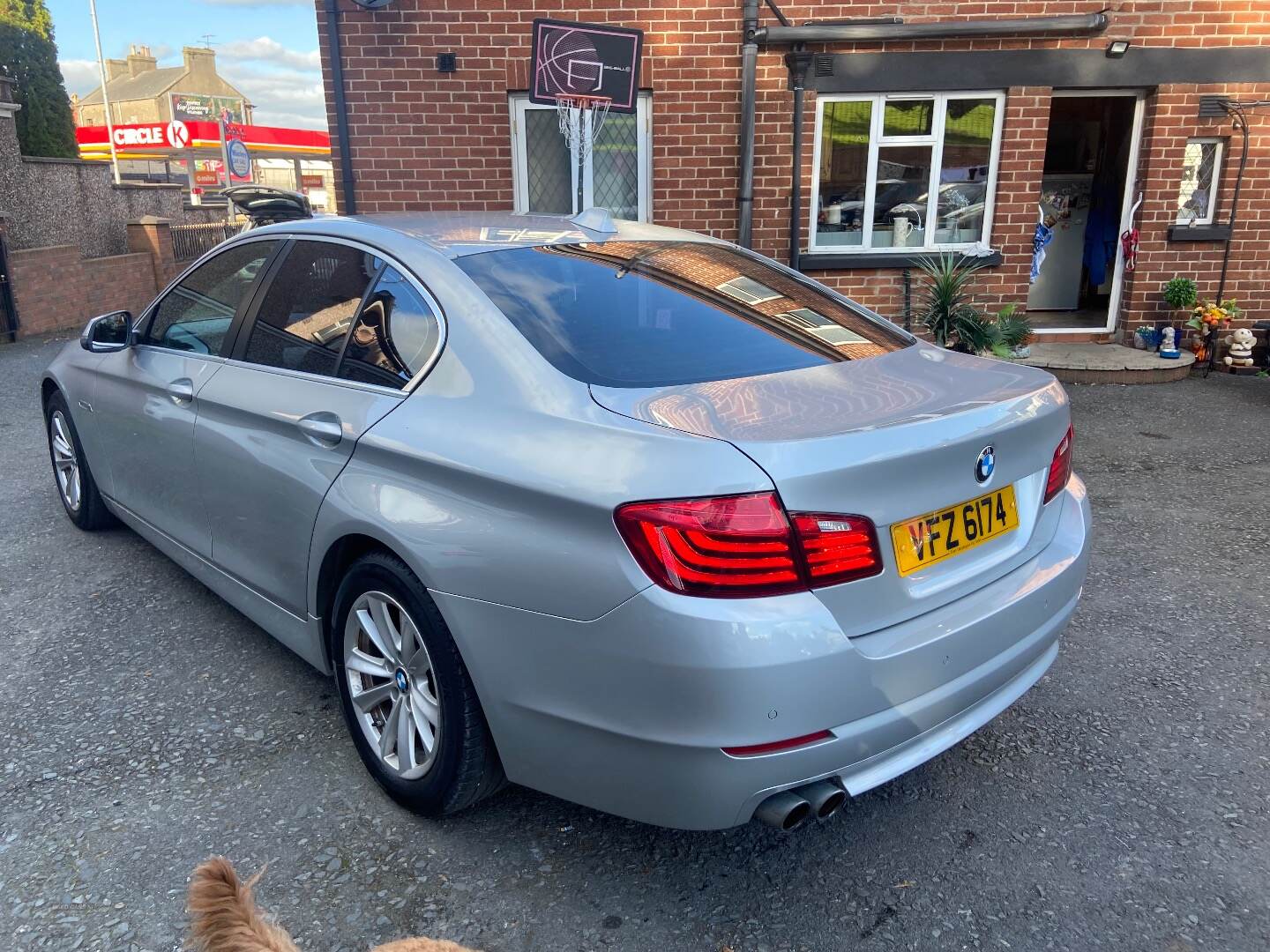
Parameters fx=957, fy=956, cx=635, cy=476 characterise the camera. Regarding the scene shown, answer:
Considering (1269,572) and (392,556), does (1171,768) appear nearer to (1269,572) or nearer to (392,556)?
(1269,572)

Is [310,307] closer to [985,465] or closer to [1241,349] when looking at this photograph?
[985,465]

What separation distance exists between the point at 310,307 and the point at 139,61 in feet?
265

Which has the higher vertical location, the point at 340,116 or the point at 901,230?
the point at 340,116

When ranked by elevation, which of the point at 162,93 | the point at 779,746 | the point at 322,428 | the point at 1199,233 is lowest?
the point at 779,746

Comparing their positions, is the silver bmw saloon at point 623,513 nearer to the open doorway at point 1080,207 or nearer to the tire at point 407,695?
the tire at point 407,695

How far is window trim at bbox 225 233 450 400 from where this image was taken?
2.58 metres

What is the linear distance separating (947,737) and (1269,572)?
3075mm

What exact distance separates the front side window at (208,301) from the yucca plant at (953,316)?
6.54m

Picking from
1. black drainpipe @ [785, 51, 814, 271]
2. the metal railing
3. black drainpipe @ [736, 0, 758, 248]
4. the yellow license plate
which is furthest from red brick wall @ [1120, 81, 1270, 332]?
the metal railing

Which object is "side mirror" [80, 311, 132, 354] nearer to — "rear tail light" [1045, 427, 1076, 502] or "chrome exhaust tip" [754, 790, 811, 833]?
"chrome exhaust tip" [754, 790, 811, 833]

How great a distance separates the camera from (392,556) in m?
2.54

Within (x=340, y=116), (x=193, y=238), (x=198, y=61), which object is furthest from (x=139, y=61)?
(x=340, y=116)

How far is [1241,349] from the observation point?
9125 millimetres

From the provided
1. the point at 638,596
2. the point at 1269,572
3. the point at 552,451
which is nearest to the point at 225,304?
the point at 552,451
